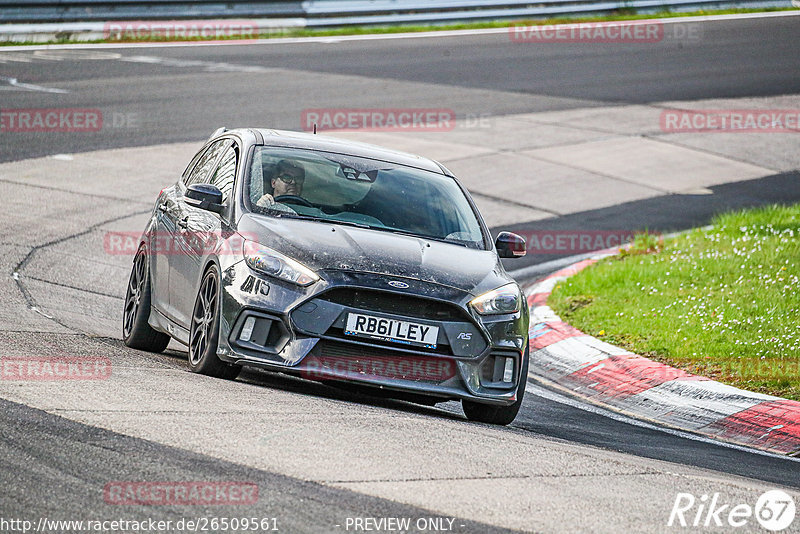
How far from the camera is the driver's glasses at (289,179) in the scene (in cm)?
807

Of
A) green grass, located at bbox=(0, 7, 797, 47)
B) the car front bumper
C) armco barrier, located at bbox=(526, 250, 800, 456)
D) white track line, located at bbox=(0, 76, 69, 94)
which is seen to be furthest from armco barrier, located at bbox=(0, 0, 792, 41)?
the car front bumper

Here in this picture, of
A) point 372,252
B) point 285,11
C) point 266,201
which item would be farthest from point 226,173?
point 285,11

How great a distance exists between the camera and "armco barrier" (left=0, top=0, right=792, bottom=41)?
24281 millimetres

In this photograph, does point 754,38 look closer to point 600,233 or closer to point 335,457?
point 600,233

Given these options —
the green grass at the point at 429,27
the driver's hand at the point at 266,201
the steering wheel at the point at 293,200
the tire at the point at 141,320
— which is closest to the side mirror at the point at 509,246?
the steering wheel at the point at 293,200

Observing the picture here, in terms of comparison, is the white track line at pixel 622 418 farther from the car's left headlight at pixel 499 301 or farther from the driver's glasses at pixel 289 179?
the driver's glasses at pixel 289 179

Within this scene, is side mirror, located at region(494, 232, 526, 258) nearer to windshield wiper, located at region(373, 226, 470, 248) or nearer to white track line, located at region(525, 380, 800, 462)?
windshield wiper, located at region(373, 226, 470, 248)

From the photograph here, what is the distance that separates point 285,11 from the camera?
1075 inches

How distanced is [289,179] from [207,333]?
1.31m

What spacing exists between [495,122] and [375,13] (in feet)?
29.0

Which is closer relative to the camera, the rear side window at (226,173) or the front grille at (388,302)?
the front grille at (388,302)

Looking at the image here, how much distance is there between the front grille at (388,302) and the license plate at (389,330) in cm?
6

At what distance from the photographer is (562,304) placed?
38.0 ft

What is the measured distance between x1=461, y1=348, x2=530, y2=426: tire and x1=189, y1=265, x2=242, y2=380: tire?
1522 mm
